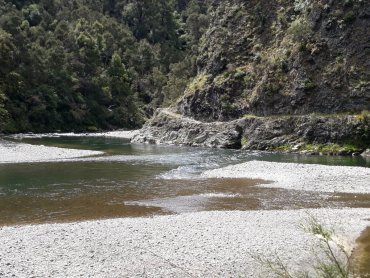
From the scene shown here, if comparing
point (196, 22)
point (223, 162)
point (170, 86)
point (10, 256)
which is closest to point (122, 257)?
point (10, 256)

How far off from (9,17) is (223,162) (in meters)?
78.8

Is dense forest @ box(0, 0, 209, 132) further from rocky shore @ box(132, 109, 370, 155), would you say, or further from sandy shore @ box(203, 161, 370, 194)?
sandy shore @ box(203, 161, 370, 194)

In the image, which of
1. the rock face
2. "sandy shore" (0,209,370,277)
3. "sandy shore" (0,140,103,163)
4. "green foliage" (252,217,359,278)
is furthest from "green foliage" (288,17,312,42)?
"green foliage" (252,217,359,278)

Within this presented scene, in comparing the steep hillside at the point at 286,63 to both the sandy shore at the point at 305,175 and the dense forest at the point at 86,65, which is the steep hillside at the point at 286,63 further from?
the dense forest at the point at 86,65

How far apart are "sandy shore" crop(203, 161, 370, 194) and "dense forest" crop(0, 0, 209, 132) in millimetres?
45052

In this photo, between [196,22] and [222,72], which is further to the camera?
[196,22]

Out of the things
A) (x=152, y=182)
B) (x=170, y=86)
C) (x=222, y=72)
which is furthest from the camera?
(x=170, y=86)

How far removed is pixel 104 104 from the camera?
12506 cm

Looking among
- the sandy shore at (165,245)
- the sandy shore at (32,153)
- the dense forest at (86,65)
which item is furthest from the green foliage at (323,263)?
the dense forest at (86,65)

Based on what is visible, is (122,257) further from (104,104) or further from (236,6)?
(104,104)

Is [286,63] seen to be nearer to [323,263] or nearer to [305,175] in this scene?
[305,175]

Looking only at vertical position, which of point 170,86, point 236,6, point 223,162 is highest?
point 236,6

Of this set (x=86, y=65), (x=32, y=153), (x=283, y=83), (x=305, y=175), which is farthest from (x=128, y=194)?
(x=86, y=65)

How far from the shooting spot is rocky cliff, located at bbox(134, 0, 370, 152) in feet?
210
